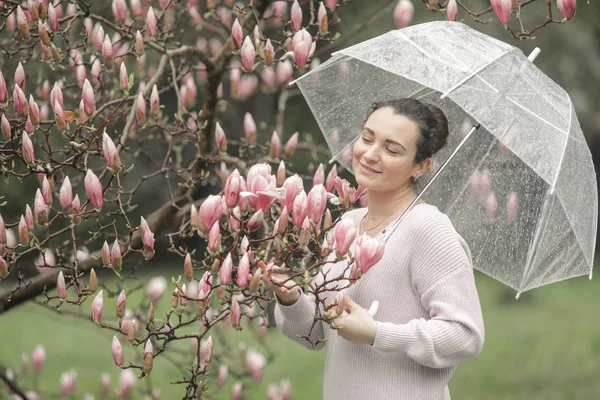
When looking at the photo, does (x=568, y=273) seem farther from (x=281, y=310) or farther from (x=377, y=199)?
(x=281, y=310)

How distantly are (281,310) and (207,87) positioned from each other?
115cm

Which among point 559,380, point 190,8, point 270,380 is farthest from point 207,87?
point 559,380

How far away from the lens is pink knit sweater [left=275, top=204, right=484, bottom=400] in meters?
2.11

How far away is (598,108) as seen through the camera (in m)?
9.43

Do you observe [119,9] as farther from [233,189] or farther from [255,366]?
[255,366]

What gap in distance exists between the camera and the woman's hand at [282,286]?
78.7 inches


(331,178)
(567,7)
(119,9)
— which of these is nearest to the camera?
(331,178)

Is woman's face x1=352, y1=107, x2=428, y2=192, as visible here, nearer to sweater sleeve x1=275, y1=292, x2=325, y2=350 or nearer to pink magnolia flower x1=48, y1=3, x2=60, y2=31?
sweater sleeve x1=275, y1=292, x2=325, y2=350

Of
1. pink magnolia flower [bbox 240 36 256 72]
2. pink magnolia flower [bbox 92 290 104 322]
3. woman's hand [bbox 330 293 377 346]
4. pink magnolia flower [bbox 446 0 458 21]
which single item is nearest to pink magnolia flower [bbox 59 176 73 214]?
pink magnolia flower [bbox 92 290 104 322]

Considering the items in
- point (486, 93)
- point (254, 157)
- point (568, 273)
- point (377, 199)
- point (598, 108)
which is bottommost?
point (598, 108)

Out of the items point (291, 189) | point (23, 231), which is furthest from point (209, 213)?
point (23, 231)

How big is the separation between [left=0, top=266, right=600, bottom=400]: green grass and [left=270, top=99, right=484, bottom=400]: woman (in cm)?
264

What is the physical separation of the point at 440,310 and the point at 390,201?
0.33 m

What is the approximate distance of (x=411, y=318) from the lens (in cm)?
223
